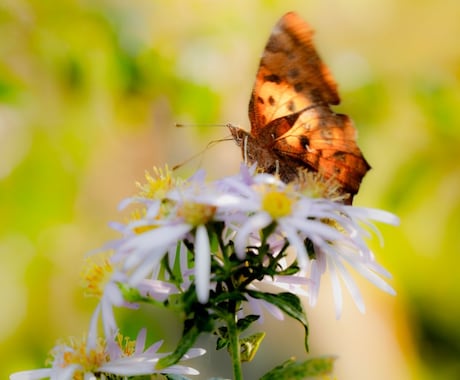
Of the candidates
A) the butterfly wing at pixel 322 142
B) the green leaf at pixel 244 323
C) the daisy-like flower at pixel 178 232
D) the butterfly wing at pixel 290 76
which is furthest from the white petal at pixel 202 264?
the butterfly wing at pixel 290 76

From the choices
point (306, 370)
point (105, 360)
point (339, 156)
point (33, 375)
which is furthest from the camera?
point (339, 156)

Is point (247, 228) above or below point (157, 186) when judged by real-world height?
below

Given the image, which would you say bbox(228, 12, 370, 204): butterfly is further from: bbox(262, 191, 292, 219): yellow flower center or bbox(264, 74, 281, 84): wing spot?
bbox(262, 191, 292, 219): yellow flower center

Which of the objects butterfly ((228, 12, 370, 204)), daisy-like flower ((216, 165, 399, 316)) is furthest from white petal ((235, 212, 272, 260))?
butterfly ((228, 12, 370, 204))

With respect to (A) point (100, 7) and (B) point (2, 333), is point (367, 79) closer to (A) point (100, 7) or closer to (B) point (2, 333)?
(A) point (100, 7)

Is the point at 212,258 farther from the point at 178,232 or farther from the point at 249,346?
the point at 249,346

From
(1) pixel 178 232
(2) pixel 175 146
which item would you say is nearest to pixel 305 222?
(1) pixel 178 232

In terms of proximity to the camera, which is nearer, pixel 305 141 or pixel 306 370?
pixel 306 370
